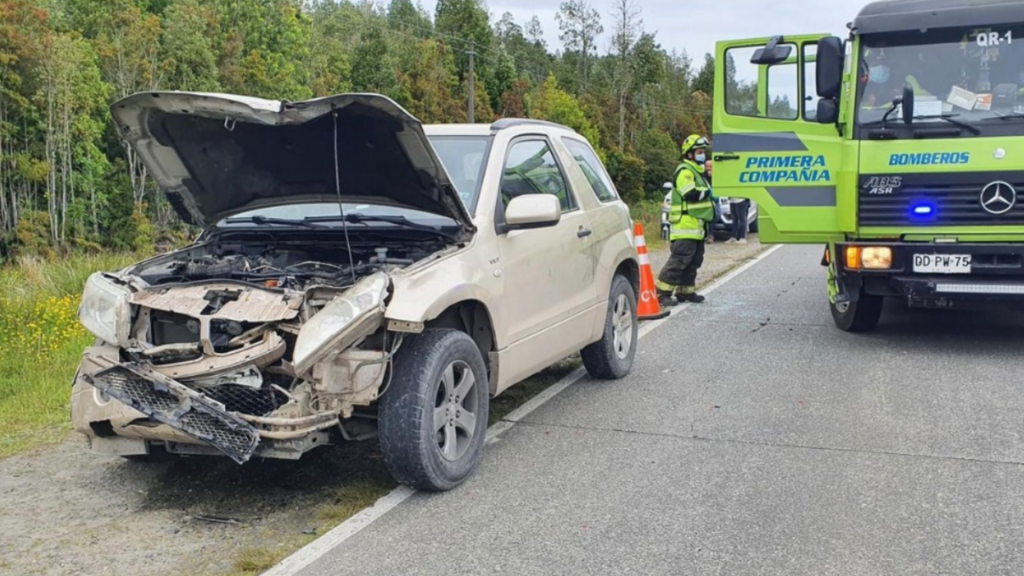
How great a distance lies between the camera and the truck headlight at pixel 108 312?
4492 mm

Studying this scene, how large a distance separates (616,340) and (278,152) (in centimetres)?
307

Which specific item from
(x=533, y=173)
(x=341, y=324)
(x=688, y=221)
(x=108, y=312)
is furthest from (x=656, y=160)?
(x=341, y=324)

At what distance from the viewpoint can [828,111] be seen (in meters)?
7.92

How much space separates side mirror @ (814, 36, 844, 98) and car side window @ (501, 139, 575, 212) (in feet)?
9.16

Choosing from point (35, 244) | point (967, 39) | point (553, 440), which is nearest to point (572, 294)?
point (553, 440)

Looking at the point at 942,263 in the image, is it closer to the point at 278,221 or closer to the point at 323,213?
the point at 323,213

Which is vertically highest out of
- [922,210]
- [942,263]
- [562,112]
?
[562,112]

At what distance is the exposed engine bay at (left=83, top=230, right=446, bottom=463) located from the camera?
421 centimetres

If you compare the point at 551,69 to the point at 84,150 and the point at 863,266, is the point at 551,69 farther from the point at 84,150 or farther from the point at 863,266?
the point at 863,266

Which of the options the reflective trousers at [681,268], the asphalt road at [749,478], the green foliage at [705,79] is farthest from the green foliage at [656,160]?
the asphalt road at [749,478]

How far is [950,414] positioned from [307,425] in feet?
13.8

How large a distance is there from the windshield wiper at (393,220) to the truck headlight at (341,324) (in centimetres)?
88

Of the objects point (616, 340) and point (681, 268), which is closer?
point (616, 340)

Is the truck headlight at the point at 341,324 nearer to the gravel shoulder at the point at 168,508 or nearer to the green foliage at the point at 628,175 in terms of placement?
the gravel shoulder at the point at 168,508
